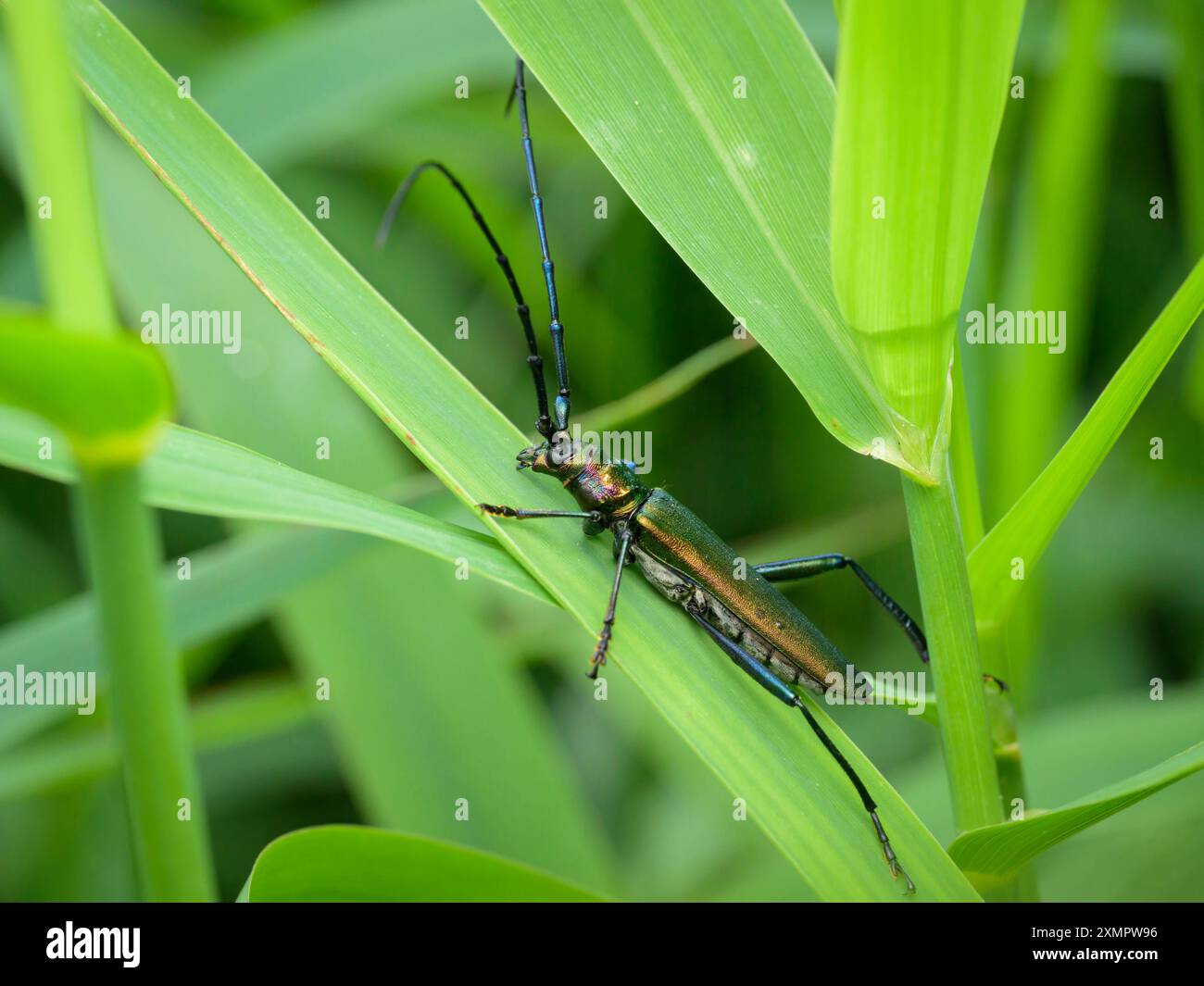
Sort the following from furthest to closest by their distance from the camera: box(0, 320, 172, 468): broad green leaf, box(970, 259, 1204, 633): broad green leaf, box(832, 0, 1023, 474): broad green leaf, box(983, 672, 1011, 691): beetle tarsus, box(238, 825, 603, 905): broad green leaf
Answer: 1. box(983, 672, 1011, 691): beetle tarsus
2. box(970, 259, 1204, 633): broad green leaf
3. box(238, 825, 603, 905): broad green leaf
4. box(832, 0, 1023, 474): broad green leaf
5. box(0, 320, 172, 468): broad green leaf

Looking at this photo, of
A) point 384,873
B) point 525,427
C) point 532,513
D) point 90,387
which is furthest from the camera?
point 525,427

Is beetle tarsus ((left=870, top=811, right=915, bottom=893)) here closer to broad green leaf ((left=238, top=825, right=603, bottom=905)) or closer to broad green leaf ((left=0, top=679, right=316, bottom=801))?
broad green leaf ((left=238, top=825, right=603, bottom=905))

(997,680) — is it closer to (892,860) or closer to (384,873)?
(892,860)

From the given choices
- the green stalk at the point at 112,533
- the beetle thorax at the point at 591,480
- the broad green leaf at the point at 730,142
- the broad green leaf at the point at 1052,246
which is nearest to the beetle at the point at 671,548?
the beetle thorax at the point at 591,480

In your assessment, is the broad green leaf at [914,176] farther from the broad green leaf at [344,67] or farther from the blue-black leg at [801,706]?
the broad green leaf at [344,67]

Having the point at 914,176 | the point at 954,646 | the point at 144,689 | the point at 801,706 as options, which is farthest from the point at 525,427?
the point at 144,689

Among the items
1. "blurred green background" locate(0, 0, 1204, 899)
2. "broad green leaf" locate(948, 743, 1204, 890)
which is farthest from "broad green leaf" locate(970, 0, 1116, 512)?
"broad green leaf" locate(948, 743, 1204, 890)
